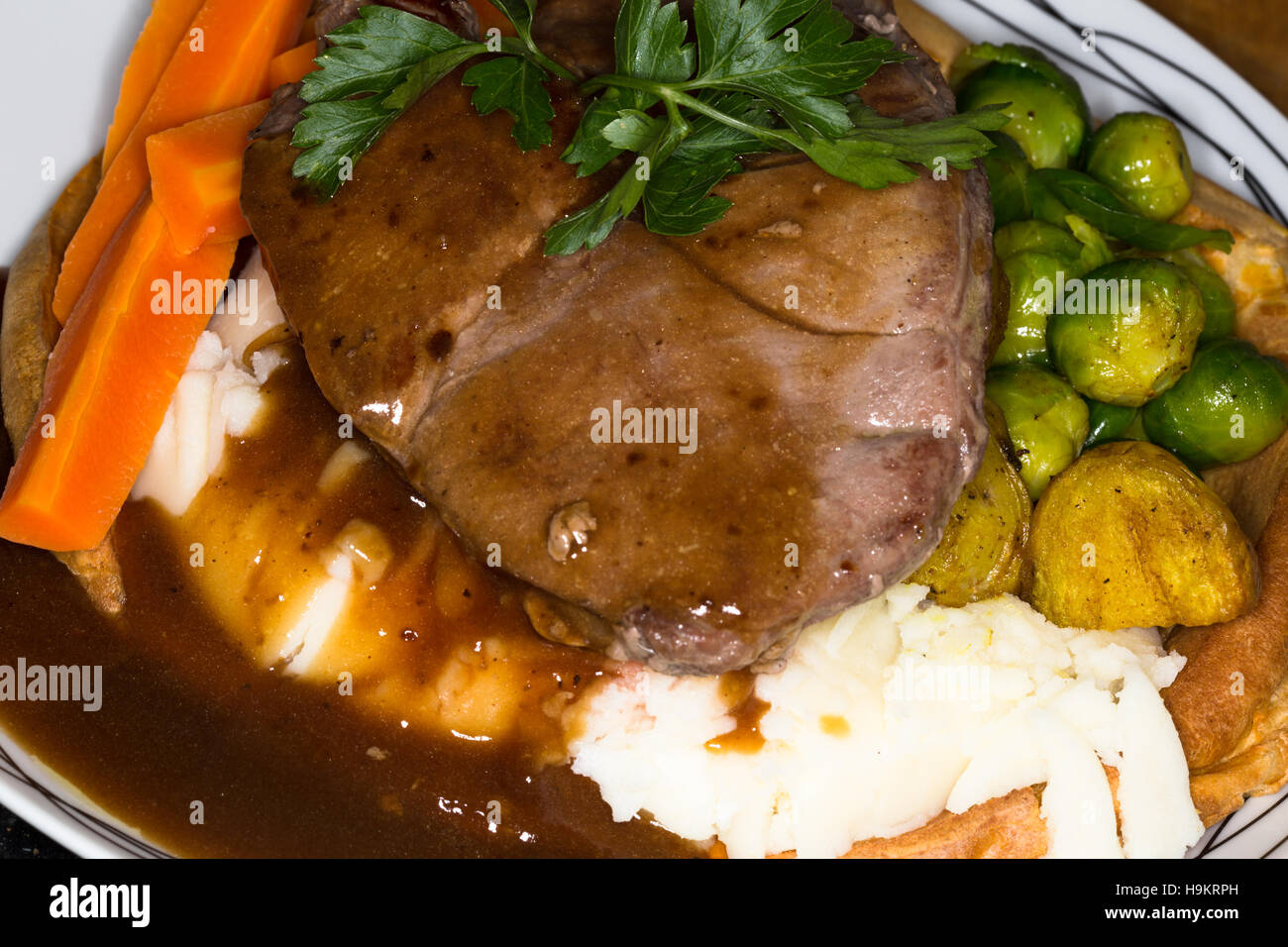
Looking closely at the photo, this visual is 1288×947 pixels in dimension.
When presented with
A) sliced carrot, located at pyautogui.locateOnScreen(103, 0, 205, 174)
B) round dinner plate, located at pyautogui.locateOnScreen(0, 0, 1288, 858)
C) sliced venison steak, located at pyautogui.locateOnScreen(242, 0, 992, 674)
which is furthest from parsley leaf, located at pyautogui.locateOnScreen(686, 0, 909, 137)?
sliced carrot, located at pyautogui.locateOnScreen(103, 0, 205, 174)

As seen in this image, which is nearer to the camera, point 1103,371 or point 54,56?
point 1103,371

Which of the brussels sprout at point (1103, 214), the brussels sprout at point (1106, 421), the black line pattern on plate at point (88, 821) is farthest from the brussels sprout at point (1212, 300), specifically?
the black line pattern on plate at point (88, 821)

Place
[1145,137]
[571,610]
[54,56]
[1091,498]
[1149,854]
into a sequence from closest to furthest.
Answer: [571,610], [1149,854], [1091,498], [1145,137], [54,56]

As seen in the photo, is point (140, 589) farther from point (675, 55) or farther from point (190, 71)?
point (675, 55)

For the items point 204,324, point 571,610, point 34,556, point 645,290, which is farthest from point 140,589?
point 645,290
